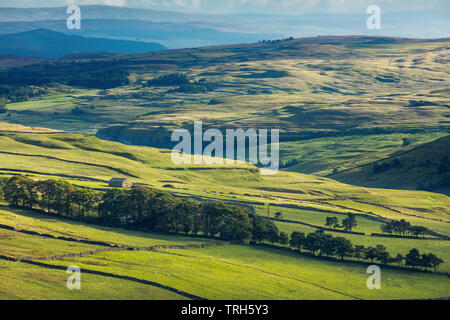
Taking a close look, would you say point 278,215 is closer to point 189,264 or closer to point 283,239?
point 283,239

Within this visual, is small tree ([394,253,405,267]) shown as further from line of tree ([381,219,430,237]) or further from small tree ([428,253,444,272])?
line of tree ([381,219,430,237])

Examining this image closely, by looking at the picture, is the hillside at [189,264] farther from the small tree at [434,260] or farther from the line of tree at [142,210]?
the line of tree at [142,210]

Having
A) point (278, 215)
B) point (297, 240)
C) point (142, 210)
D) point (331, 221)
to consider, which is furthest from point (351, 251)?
point (142, 210)

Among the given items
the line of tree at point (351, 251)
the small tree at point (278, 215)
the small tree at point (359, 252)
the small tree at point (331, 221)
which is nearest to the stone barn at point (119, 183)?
the small tree at point (278, 215)

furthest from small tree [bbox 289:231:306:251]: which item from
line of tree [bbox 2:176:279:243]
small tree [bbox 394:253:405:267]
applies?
small tree [bbox 394:253:405:267]
